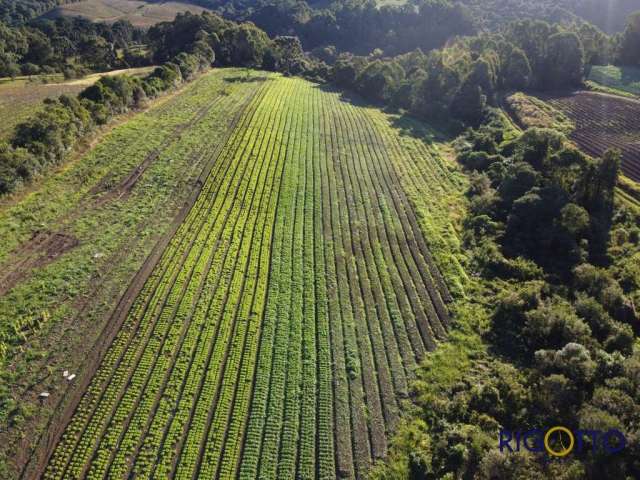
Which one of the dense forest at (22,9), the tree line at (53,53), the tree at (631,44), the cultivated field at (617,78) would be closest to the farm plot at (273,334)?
the tree line at (53,53)

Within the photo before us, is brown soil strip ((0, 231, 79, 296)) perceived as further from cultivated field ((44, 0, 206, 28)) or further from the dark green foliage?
cultivated field ((44, 0, 206, 28))

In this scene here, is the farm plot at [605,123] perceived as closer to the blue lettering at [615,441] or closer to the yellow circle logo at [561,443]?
the yellow circle logo at [561,443]

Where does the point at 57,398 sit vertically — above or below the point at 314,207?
below

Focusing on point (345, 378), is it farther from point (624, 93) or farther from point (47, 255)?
point (624, 93)

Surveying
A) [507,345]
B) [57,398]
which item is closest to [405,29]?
[507,345]

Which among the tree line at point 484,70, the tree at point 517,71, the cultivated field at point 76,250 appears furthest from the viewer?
the tree at point 517,71

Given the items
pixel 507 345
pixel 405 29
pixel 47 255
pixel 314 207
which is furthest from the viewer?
pixel 405 29

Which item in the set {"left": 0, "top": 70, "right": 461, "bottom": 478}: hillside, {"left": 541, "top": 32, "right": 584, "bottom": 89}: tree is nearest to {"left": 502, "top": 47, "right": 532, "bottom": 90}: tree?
{"left": 541, "top": 32, "right": 584, "bottom": 89}: tree
